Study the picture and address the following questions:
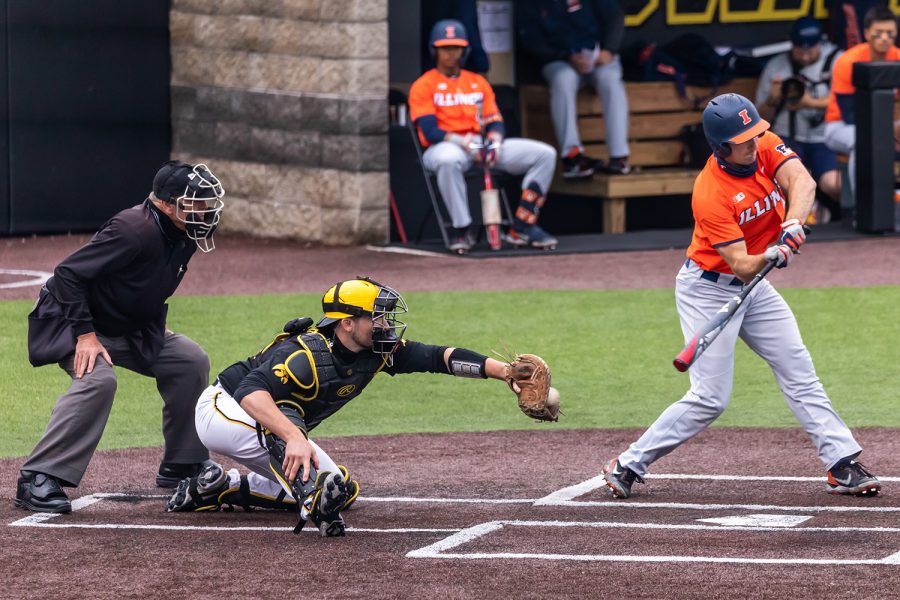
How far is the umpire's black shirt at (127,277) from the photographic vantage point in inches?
277

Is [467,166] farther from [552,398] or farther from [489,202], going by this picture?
[552,398]

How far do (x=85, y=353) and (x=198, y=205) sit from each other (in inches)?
30.7

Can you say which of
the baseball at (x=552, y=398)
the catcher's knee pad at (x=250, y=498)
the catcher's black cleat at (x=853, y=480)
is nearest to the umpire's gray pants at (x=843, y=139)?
the catcher's black cleat at (x=853, y=480)

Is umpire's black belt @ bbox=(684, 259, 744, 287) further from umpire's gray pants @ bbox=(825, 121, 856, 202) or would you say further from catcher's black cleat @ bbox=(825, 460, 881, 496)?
umpire's gray pants @ bbox=(825, 121, 856, 202)

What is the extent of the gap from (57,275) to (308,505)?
1.59m

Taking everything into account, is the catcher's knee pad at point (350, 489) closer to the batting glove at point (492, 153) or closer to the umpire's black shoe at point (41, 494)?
the umpire's black shoe at point (41, 494)

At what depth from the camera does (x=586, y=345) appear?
1079cm

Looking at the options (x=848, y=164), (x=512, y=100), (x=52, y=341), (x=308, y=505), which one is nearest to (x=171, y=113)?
(x=512, y=100)

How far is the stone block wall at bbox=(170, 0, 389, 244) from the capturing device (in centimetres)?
1435

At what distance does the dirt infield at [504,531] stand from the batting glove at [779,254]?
1008mm

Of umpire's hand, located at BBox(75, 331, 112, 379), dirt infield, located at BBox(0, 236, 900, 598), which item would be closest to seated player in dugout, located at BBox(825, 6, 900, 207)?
dirt infield, located at BBox(0, 236, 900, 598)

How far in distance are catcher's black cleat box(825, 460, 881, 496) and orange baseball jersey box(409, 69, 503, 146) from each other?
23.8ft

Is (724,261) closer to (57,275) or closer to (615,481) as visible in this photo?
(615,481)

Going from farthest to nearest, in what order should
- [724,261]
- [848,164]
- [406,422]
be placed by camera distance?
[848,164] < [406,422] < [724,261]
